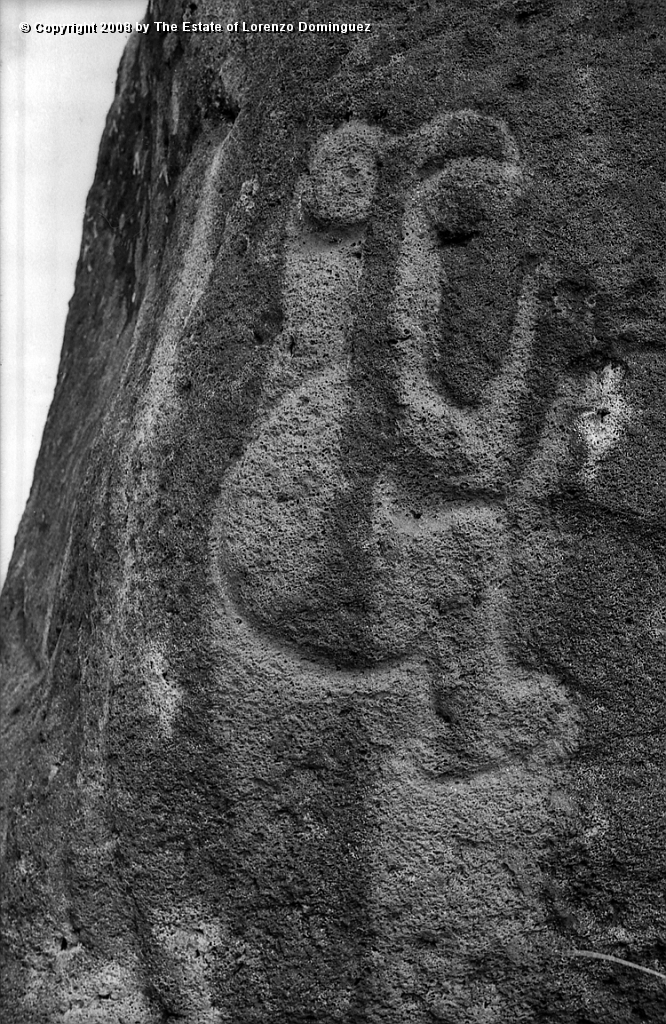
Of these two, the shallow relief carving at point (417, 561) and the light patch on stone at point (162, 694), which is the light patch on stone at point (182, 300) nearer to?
the shallow relief carving at point (417, 561)

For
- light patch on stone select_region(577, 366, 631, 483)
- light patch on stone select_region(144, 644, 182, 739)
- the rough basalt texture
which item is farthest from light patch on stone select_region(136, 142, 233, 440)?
light patch on stone select_region(577, 366, 631, 483)

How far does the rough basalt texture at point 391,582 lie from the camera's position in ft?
2.90

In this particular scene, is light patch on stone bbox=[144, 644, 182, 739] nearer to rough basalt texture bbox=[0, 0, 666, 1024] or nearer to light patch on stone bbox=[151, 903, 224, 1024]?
rough basalt texture bbox=[0, 0, 666, 1024]

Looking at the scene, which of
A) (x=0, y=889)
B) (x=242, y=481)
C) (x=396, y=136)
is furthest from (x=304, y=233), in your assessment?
(x=0, y=889)

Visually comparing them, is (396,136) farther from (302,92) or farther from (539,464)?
(539,464)

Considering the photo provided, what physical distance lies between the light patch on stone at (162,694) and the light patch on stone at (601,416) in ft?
1.16

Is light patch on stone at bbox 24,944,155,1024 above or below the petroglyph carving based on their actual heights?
below

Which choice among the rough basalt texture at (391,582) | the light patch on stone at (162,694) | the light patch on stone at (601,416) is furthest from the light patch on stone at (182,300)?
the light patch on stone at (601,416)

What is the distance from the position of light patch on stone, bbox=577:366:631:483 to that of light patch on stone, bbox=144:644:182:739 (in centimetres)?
35

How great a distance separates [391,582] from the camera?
0.90 metres

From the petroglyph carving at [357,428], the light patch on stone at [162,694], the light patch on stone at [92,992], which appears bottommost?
the light patch on stone at [92,992]

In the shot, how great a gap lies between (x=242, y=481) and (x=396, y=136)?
303 millimetres

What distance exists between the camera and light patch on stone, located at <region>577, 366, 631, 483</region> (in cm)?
91

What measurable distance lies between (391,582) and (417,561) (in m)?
0.03
